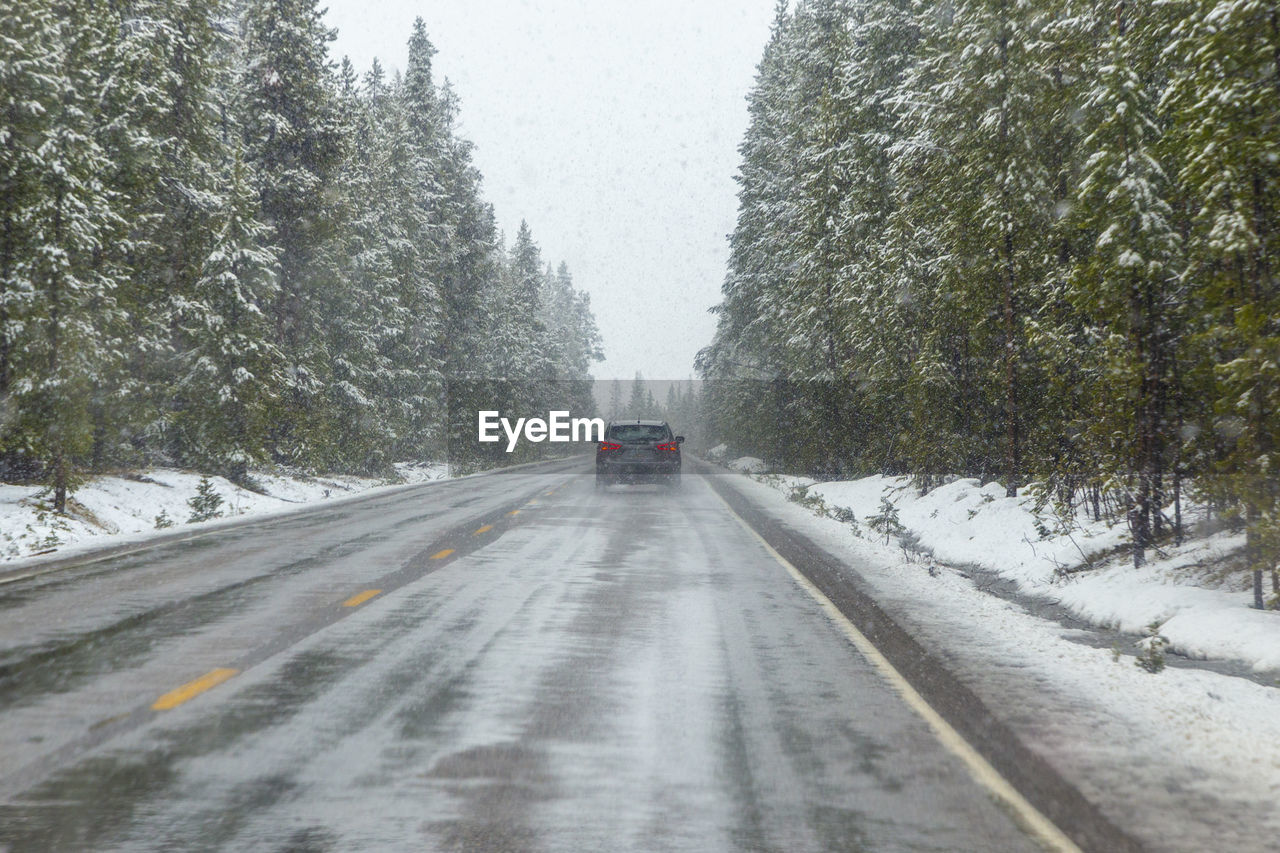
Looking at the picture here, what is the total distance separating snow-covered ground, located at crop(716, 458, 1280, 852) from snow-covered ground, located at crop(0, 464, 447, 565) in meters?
10.7

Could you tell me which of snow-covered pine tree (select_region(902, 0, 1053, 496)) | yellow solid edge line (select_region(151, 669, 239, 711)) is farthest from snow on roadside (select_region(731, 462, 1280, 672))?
yellow solid edge line (select_region(151, 669, 239, 711))

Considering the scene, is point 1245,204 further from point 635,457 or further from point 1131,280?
point 635,457

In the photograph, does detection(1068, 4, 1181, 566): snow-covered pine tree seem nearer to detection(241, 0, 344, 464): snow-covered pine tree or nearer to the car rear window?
the car rear window

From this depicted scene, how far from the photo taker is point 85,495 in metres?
19.3

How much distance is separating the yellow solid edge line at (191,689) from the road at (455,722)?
2 cm

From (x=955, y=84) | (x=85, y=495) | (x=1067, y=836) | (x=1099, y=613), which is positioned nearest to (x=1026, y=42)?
(x=955, y=84)

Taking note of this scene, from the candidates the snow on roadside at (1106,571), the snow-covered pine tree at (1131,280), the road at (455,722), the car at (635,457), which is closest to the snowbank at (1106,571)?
the snow on roadside at (1106,571)

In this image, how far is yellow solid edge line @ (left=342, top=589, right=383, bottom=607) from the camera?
358 inches

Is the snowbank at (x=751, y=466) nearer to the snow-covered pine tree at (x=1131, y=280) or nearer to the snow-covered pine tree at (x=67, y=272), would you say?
the snow-covered pine tree at (x=67, y=272)

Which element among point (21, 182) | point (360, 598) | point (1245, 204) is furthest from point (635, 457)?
point (1245, 204)

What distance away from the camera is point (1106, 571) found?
10383mm

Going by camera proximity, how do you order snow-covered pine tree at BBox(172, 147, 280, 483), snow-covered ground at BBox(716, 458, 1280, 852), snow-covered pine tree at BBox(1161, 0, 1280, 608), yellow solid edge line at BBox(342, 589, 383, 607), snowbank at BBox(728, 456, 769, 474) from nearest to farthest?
snow-covered ground at BBox(716, 458, 1280, 852) < snow-covered pine tree at BBox(1161, 0, 1280, 608) < yellow solid edge line at BBox(342, 589, 383, 607) < snow-covered pine tree at BBox(172, 147, 280, 483) < snowbank at BBox(728, 456, 769, 474)

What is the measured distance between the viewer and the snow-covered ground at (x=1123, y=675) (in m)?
4.34

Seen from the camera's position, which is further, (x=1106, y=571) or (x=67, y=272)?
(x=67, y=272)
